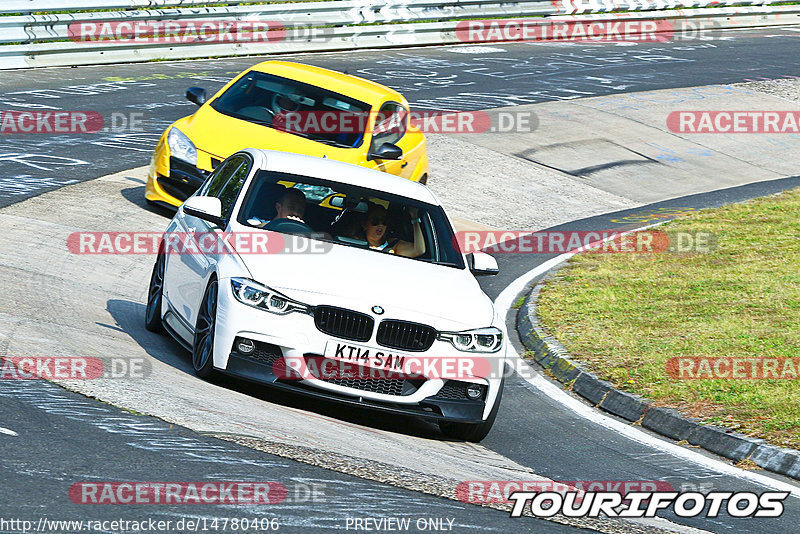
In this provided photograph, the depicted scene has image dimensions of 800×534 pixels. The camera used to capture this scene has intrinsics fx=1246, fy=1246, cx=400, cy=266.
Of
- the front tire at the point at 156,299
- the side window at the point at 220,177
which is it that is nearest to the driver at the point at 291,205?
the side window at the point at 220,177

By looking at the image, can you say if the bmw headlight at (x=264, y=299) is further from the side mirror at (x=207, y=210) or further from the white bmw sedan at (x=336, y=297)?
the side mirror at (x=207, y=210)

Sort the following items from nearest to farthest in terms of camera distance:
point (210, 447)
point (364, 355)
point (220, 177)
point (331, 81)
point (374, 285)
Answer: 1. point (210, 447)
2. point (364, 355)
3. point (374, 285)
4. point (220, 177)
5. point (331, 81)

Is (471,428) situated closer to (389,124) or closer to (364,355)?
(364,355)

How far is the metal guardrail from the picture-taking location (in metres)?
21.8

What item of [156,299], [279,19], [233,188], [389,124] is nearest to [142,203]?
[389,124]

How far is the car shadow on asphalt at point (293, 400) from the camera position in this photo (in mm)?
8305

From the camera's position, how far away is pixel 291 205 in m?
9.06

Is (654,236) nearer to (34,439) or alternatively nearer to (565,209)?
(565,209)

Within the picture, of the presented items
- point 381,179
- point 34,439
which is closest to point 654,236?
point 381,179

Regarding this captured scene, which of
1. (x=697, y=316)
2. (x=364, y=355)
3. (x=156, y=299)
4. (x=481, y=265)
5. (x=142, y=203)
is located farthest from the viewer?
(x=142, y=203)

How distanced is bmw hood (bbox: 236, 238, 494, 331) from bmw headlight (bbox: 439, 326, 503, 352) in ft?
0.15

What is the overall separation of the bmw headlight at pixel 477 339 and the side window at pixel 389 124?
6.51 metres

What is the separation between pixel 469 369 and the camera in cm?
809

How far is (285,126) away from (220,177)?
438cm
